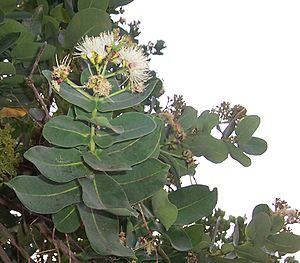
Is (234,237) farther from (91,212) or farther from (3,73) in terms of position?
(3,73)

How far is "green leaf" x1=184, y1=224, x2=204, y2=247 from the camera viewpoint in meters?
0.89

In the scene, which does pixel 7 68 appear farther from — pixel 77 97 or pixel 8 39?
pixel 77 97

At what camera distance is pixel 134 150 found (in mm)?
691

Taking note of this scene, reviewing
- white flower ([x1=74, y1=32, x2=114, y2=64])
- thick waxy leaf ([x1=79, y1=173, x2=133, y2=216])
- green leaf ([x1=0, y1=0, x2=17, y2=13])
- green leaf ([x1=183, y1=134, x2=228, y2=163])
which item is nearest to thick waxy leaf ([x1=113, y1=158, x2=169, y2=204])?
thick waxy leaf ([x1=79, y1=173, x2=133, y2=216])

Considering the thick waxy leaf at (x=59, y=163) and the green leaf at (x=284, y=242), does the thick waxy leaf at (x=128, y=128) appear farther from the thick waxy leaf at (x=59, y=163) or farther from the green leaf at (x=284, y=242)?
the green leaf at (x=284, y=242)

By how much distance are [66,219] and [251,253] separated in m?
0.30

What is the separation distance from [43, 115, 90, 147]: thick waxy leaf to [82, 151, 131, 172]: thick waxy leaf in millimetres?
20

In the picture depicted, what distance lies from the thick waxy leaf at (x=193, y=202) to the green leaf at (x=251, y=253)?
0.10 metres

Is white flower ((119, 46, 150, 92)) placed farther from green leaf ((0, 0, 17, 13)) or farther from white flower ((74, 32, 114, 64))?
green leaf ((0, 0, 17, 13))

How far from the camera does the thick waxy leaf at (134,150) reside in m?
0.68

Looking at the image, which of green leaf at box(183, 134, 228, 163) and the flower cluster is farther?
green leaf at box(183, 134, 228, 163)

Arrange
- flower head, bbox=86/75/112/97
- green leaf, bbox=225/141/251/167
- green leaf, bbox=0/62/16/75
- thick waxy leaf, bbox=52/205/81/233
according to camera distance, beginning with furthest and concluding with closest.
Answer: green leaf, bbox=225/141/251/167 → green leaf, bbox=0/62/16/75 → thick waxy leaf, bbox=52/205/81/233 → flower head, bbox=86/75/112/97

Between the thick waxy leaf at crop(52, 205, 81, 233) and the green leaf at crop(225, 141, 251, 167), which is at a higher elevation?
the green leaf at crop(225, 141, 251, 167)

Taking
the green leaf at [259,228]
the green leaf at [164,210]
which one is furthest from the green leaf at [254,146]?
the green leaf at [164,210]
